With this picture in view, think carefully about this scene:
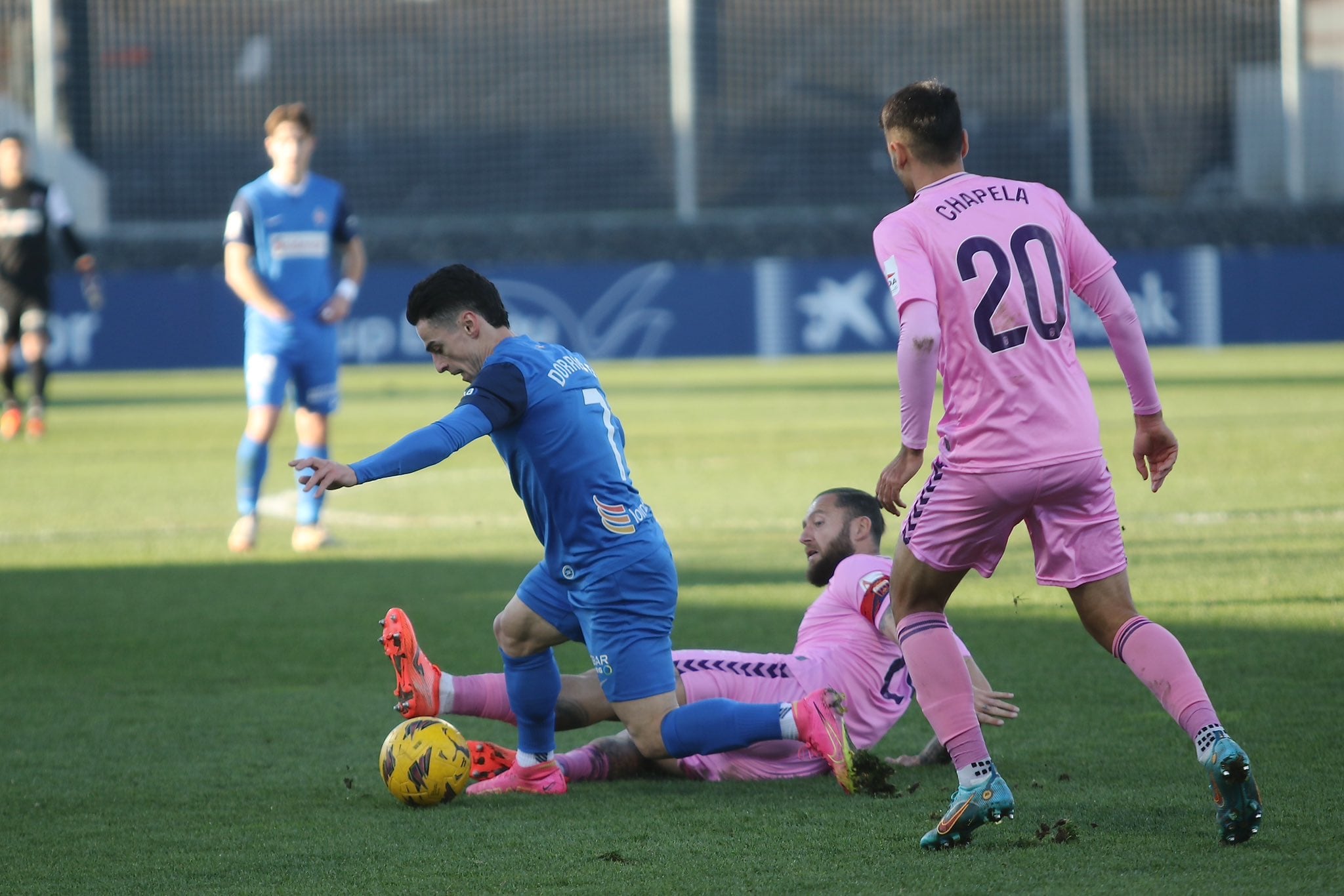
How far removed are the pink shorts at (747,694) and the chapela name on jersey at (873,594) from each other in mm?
251

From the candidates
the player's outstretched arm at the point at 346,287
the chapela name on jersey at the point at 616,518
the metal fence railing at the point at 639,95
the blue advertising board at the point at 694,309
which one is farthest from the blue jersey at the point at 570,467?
the metal fence railing at the point at 639,95

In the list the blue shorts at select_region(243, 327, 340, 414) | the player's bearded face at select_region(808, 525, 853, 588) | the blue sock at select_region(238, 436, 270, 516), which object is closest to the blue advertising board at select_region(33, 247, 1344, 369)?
the blue shorts at select_region(243, 327, 340, 414)

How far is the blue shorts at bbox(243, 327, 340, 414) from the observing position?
8.53 metres

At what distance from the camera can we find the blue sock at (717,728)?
4004 mm

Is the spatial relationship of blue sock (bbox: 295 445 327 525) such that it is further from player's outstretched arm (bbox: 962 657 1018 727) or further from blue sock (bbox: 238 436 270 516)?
player's outstretched arm (bbox: 962 657 1018 727)

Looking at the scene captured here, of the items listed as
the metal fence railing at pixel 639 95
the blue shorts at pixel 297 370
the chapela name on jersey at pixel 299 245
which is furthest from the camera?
the metal fence railing at pixel 639 95

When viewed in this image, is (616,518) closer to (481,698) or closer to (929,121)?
(481,698)

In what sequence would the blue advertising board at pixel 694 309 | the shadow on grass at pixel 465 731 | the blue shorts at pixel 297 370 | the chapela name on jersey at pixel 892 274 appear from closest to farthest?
the chapela name on jersey at pixel 892 274
the shadow on grass at pixel 465 731
the blue shorts at pixel 297 370
the blue advertising board at pixel 694 309

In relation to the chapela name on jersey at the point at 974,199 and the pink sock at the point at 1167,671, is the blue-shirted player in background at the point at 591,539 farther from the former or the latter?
Result: the chapela name on jersey at the point at 974,199

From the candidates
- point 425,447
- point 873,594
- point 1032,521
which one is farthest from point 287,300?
point 1032,521

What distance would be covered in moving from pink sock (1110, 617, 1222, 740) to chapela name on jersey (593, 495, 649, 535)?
1202mm

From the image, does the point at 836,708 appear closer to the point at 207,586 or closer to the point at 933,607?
the point at 933,607

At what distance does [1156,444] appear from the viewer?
380 centimetres

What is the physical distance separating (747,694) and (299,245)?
508cm
